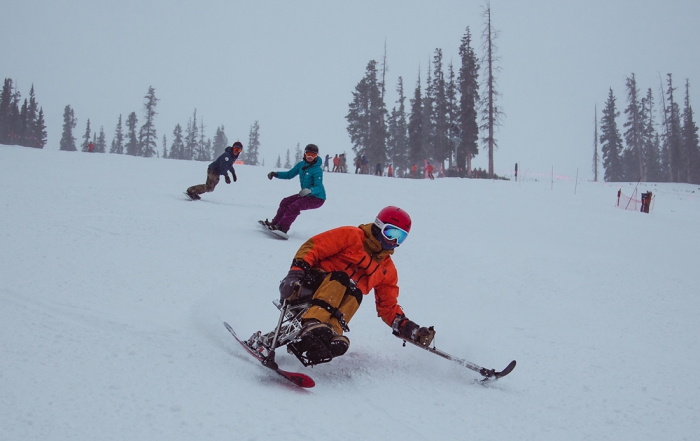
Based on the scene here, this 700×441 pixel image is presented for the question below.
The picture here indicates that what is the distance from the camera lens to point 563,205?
58.1 ft

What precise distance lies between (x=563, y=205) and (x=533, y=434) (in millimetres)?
16132

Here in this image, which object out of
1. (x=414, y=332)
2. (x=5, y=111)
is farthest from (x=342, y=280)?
(x=5, y=111)

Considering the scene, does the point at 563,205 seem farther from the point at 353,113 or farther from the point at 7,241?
the point at 353,113

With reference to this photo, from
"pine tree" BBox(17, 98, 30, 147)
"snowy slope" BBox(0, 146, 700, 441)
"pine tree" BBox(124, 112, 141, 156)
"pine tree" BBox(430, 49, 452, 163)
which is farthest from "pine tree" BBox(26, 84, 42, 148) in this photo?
"snowy slope" BBox(0, 146, 700, 441)

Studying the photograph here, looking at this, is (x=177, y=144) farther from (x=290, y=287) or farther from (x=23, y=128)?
(x=290, y=287)

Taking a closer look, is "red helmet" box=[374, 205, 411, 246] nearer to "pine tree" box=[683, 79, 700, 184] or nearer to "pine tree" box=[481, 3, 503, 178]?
"pine tree" box=[481, 3, 503, 178]

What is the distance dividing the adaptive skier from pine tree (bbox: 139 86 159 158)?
243 feet

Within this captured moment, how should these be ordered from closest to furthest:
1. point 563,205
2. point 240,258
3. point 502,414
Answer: point 502,414 < point 240,258 < point 563,205

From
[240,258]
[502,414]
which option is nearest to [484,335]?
[502,414]

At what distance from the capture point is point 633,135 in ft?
202

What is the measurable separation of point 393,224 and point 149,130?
77.7 meters

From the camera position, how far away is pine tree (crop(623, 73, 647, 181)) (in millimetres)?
54172

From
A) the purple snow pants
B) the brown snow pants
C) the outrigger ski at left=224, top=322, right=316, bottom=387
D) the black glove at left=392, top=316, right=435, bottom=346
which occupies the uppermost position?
the purple snow pants

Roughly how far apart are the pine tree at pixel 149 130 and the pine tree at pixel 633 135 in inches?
2608
